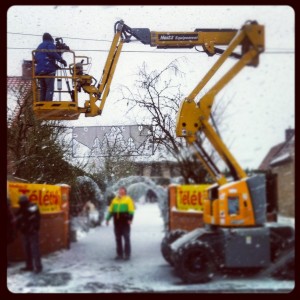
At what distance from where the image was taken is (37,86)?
10.6ft

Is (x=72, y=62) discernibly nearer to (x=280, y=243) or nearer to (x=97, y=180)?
(x=97, y=180)

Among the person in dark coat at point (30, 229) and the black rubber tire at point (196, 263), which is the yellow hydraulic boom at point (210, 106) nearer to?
the black rubber tire at point (196, 263)

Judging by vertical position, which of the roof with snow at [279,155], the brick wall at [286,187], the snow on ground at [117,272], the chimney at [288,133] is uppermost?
the chimney at [288,133]

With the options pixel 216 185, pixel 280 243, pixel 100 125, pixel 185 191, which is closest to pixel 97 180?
→ pixel 100 125

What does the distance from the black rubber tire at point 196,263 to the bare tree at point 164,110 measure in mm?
501

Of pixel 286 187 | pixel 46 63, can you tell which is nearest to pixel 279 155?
pixel 286 187

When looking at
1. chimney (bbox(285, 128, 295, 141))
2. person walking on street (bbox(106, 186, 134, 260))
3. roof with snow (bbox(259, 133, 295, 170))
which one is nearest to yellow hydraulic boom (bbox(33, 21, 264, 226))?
roof with snow (bbox(259, 133, 295, 170))

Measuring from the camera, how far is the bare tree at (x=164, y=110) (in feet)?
10.6

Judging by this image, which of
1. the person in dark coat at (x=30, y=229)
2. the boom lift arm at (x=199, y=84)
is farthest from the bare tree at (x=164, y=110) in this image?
the person in dark coat at (x=30, y=229)

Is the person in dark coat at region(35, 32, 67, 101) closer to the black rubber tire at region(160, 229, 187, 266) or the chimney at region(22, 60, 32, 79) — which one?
the chimney at region(22, 60, 32, 79)

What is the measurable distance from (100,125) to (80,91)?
0.96 feet

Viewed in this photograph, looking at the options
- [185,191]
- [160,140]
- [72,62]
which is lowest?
[185,191]

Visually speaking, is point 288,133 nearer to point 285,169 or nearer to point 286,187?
point 285,169

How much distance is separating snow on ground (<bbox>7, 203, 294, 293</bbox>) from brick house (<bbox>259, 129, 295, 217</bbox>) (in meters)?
0.57
